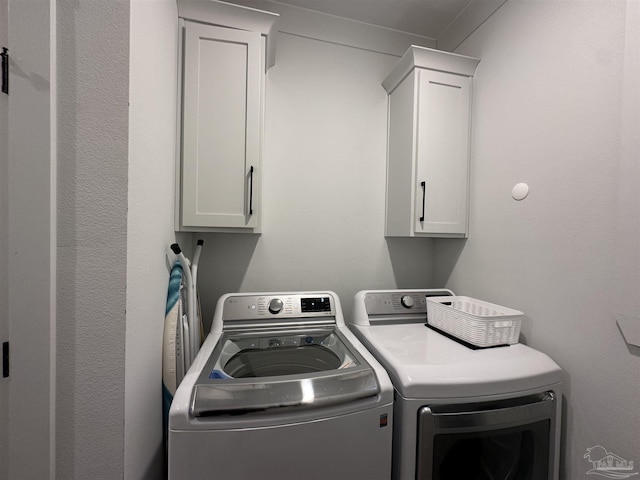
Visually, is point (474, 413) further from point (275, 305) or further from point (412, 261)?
point (412, 261)

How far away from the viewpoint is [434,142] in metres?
1.49

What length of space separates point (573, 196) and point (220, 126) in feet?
5.20

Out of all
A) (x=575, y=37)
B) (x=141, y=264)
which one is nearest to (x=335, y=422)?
(x=141, y=264)

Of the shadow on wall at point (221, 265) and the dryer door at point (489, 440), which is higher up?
the shadow on wall at point (221, 265)

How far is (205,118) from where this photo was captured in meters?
1.23

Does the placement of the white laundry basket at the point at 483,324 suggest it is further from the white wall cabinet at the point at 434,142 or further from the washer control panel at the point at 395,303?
the white wall cabinet at the point at 434,142

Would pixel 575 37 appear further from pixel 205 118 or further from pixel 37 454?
pixel 37 454

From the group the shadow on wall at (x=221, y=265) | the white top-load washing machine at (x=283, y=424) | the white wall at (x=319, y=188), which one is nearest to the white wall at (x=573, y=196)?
the white wall at (x=319, y=188)

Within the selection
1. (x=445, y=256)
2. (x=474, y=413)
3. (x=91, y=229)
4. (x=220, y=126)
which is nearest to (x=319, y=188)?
(x=220, y=126)

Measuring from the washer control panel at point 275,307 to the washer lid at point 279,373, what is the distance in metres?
0.09

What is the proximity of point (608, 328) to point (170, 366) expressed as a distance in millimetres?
1647

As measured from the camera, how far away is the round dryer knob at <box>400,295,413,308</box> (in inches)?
58.3

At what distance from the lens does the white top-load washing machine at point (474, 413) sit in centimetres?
85

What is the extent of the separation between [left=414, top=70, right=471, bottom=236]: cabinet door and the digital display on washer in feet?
2.21
